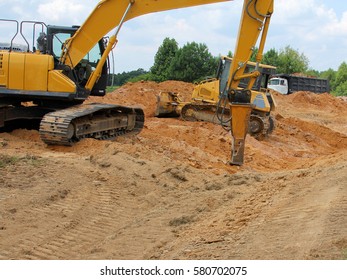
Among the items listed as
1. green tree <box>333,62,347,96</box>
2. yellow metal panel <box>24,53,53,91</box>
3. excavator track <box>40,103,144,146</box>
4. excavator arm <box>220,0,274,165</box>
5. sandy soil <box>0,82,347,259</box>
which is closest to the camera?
sandy soil <box>0,82,347,259</box>

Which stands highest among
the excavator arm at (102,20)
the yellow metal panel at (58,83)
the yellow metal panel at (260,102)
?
the excavator arm at (102,20)

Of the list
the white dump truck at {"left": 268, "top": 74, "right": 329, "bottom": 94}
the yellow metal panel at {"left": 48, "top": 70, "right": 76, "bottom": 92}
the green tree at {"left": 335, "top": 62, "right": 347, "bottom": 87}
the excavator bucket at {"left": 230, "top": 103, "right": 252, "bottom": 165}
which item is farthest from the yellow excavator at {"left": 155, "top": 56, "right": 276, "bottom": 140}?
the green tree at {"left": 335, "top": 62, "right": 347, "bottom": 87}

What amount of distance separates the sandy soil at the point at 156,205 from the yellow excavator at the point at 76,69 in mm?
573

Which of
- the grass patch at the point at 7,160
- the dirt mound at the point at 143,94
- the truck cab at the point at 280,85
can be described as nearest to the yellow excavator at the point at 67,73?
the grass patch at the point at 7,160

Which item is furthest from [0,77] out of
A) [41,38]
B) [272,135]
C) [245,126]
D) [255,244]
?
[272,135]

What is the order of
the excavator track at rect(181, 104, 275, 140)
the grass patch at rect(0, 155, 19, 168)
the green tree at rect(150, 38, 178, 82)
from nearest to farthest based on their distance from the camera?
the grass patch at rect(0, 155, 19, 168)
the excavator track at rect(181, 104, 275, 140)
the green tree at rect(150, 38, 178, 82)

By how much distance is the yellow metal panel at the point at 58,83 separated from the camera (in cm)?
1291

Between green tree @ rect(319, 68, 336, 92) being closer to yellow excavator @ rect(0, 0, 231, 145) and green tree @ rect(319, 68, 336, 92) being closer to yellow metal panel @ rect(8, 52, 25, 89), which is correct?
→ yellow excavator @ rect(0, 0, 231, 145)

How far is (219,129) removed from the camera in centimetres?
1881

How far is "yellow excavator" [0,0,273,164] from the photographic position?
12.6 meters

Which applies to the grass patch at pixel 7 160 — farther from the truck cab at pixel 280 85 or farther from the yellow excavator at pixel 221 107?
the truck cab at pixel 280 85

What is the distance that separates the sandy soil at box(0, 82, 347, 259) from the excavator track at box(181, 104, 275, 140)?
489 centimetres

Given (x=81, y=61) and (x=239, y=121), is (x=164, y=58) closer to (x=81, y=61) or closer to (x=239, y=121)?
(x=81, y=61)

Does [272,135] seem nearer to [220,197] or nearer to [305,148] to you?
[305,148]
